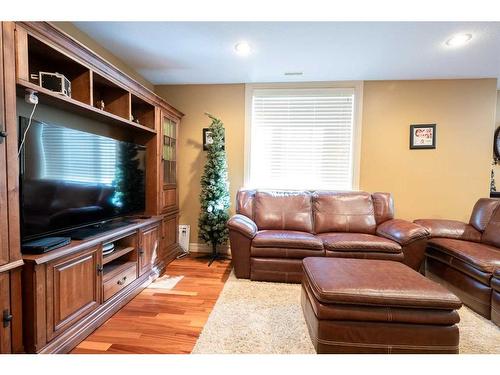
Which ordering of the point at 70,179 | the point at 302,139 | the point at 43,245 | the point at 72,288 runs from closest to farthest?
the point at 43,245 → the point at 72,288 → the point at 70,179 → the point at 302,139

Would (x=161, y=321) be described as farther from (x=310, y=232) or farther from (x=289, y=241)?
(x=310, y=232)

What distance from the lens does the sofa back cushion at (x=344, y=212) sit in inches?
113

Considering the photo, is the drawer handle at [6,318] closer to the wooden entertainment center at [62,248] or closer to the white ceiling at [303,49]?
the wooden entertainment center at [62,248]

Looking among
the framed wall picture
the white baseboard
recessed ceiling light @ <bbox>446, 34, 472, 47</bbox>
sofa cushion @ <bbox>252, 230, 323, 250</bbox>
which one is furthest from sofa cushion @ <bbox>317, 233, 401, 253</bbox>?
recessed ceiling light @ <bbox>446, 34, 472, 47</bbox>

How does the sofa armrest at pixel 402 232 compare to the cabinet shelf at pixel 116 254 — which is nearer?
the cabinet shelf at pixel 116 254

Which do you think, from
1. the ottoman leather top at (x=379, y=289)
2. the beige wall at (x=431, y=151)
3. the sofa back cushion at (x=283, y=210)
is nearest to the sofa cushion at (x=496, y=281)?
the ottoman leather top at (x=379, y=289)

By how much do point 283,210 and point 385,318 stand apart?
173cm

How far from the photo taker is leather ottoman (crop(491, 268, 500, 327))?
176 cm

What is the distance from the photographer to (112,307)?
182 centimetres

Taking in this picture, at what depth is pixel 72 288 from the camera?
58.3 inches

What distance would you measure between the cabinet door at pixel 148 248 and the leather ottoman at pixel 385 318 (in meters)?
1.70

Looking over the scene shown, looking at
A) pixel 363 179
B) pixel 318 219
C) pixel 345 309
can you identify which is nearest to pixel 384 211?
pixel 363 179

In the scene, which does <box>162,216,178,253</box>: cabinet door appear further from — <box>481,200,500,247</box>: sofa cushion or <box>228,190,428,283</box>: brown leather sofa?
<box>481,200,500,247</box>: sofa cushion

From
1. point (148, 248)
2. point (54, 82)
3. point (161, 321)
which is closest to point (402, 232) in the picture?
point (161, 321)
